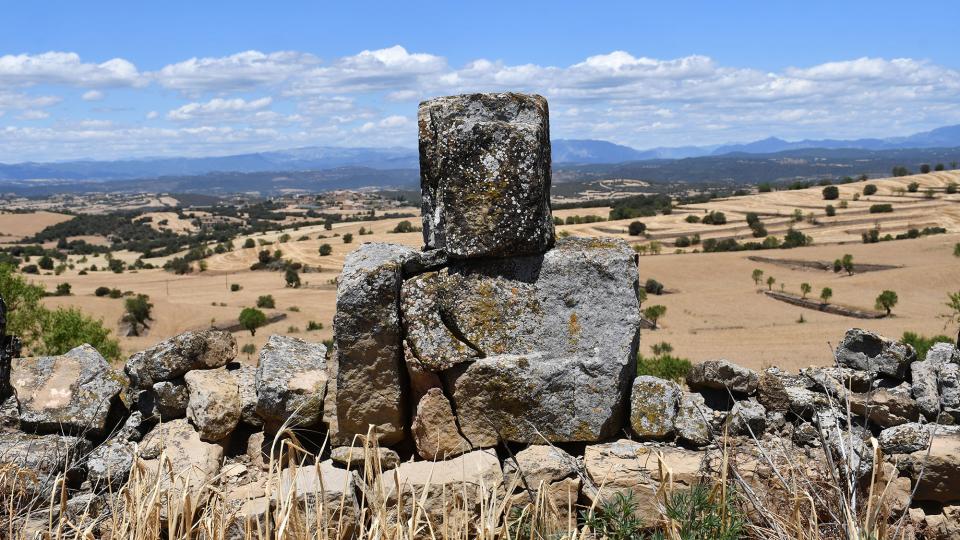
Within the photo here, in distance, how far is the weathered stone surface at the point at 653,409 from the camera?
611cm

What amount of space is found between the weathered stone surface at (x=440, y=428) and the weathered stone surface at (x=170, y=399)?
227 centimetres

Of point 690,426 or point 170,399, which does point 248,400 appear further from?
point 690,426

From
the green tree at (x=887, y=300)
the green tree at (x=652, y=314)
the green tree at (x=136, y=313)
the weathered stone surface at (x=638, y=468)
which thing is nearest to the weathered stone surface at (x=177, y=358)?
the weathered stone surface at (x=638, y=468)

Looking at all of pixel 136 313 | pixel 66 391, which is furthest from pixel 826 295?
pixel 66 391

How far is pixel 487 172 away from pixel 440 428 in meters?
2.09

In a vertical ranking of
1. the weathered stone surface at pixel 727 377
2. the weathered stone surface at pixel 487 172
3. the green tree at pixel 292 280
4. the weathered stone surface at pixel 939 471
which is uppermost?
the weathered stone surface at pixel 487 172

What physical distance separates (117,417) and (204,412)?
1129mm

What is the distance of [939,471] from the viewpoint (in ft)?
18.8

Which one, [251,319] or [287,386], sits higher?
[287,386]

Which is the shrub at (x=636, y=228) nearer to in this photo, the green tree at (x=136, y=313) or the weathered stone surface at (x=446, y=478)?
the green tree at (x=136, y=313)

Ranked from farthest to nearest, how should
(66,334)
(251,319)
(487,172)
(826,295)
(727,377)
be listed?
(826,295) < (251,319) < (66,334) < (727,377) < (487,172)

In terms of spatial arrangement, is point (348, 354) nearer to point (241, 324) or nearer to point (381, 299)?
point (381, 299)

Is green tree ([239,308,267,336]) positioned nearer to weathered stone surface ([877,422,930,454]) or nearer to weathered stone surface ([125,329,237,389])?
weathered stone surface ([125,329,237,389])

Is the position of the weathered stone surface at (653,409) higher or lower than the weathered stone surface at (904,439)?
higher
